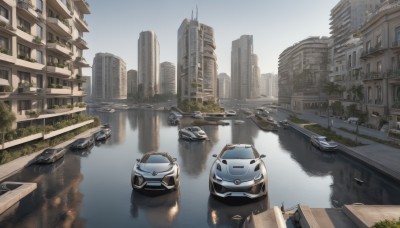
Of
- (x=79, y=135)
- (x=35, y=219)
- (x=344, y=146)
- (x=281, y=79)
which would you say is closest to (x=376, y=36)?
(x=344, y=146)

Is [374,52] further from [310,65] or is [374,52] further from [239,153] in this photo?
[310,65]

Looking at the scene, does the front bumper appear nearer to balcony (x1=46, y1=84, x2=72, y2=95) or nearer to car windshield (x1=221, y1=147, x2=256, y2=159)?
car windshield (x1=221, y1=147, x2=256, y2=159)

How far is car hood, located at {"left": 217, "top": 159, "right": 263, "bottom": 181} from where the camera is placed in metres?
12.6

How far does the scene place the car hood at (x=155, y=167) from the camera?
47.0 ft

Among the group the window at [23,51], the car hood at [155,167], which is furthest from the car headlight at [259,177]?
the window at [23,51]

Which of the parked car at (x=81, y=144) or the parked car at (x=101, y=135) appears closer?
the parked car at (x=81, y=144)

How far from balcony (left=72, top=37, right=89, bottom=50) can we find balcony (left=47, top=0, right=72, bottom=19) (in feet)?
14.8

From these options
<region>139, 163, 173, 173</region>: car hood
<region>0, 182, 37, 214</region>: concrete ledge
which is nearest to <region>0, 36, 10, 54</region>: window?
<region>0, 182, 37, 214</region>: concrete ledge

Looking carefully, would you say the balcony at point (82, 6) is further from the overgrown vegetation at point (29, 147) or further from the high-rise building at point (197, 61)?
the high-rise building at point (197, 61)

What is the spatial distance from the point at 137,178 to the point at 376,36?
44176mm

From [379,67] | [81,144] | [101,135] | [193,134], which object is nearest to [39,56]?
[101,135]

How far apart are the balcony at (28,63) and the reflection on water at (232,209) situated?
22368 millimetres

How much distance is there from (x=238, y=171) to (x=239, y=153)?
2.46 m

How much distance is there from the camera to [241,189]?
1229 cm
